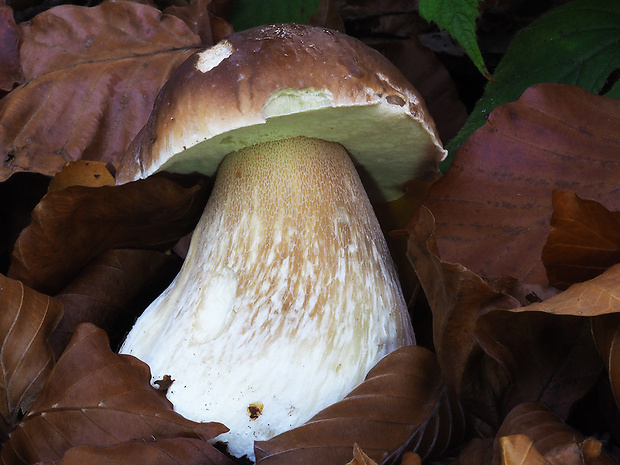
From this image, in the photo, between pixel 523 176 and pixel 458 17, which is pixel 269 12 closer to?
pixel 458 17

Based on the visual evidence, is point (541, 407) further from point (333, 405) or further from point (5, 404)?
point (5, 404)

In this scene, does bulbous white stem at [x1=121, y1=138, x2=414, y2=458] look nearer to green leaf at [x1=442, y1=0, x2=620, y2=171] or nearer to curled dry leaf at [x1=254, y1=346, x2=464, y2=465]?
curled dry leaf at [x1=254, y1=346, x2=464, y2=465]

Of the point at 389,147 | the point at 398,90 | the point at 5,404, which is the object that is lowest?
the point at 5,404

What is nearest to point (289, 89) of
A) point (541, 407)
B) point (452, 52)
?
point (541, 407)

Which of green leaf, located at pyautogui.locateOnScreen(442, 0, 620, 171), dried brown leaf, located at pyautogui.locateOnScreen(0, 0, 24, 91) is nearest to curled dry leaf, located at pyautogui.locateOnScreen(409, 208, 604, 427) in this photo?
green leaf, located at pyautogui.locateOnScreen(442, 0, 620, 171)

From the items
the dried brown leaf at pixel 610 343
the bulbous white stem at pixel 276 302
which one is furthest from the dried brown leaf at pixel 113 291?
the dried brown leaf at pixel 610 343
